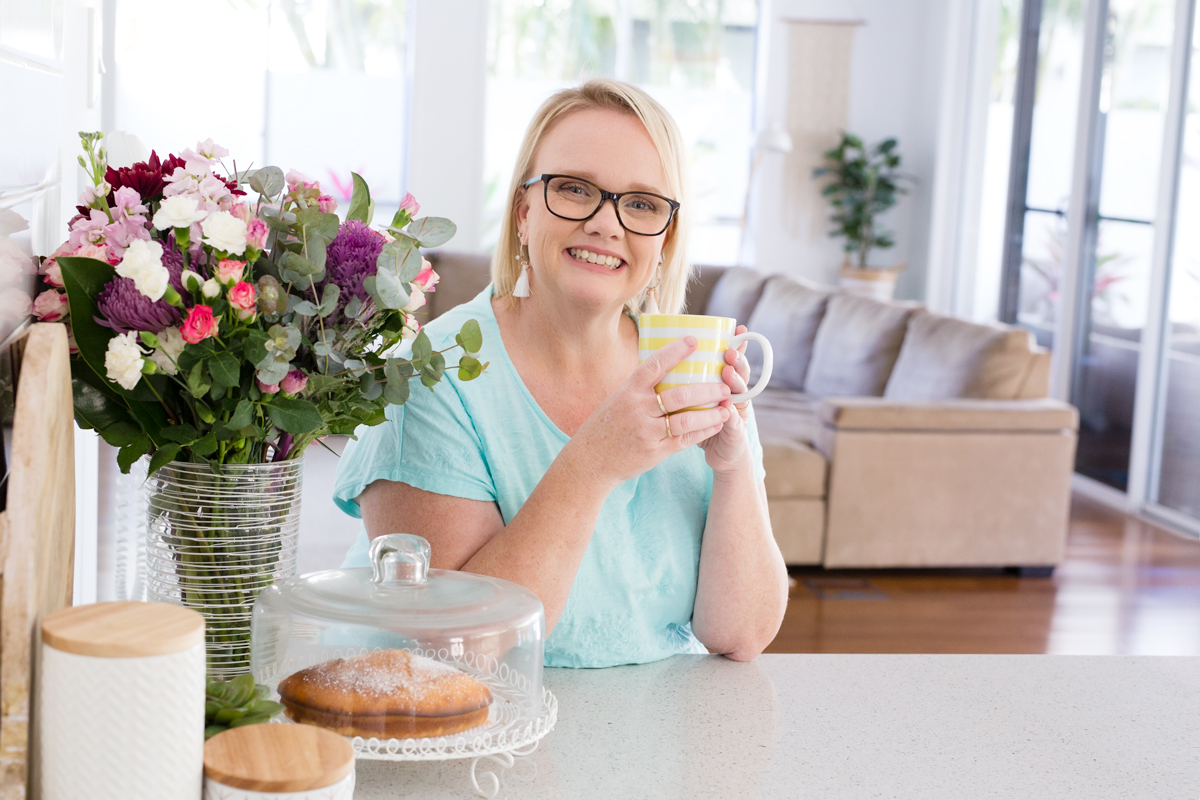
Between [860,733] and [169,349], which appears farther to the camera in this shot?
[860,733]

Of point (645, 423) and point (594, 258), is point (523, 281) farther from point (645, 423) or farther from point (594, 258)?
point (645, 423)

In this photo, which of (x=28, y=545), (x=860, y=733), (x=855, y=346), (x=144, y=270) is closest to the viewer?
(x=28, y=545)

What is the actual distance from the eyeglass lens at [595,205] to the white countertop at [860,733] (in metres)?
0.48

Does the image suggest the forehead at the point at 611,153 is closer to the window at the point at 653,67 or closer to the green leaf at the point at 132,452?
the green leaf at the point at 132,452

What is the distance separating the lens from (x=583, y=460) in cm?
108

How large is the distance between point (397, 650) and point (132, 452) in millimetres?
243

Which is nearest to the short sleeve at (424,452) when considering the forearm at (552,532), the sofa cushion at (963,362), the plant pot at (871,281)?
the forearm at (552,532)

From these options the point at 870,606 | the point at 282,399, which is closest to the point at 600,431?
the point at 282,399

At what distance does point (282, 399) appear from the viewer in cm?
82

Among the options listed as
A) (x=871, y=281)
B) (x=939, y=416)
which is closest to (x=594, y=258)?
(x=939, y=416)

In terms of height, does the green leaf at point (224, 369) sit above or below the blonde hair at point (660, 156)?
below

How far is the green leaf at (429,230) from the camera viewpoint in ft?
2.87

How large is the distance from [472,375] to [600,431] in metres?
0.18

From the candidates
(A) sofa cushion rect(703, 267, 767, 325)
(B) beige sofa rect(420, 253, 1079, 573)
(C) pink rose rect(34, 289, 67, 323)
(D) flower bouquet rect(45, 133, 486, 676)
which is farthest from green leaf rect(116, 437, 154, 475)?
(A) sofa cushion rect(703, 267, 767, 325)
